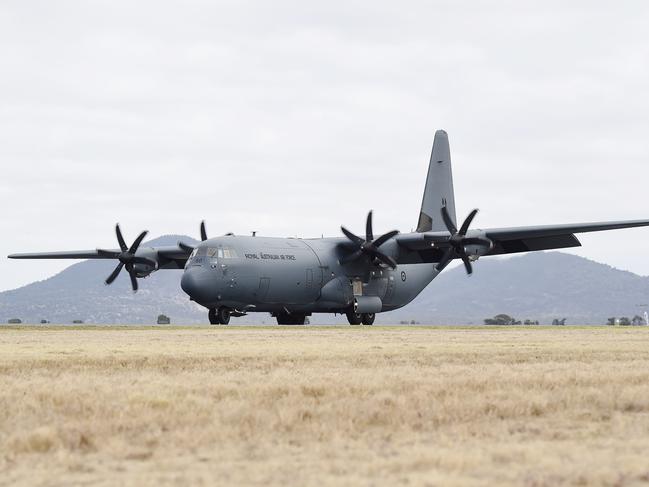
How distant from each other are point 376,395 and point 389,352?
385 inches

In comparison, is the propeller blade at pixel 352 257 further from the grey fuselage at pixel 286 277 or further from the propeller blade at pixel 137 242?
the propeller blade at pixel 137 242

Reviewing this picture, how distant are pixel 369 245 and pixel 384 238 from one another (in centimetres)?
99

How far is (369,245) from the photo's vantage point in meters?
50.4

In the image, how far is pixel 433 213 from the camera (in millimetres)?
61031

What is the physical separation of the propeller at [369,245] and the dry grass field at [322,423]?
1226 inches

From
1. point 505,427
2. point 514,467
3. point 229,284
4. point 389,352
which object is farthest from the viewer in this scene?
point 229,284

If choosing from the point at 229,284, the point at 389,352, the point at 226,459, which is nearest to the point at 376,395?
the point at 226,459

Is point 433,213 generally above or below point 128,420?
above

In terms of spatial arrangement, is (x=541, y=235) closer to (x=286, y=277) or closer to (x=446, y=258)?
(x=446, y=258)

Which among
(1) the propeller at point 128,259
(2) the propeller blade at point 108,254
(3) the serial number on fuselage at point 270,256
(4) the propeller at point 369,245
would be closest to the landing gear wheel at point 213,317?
(3) the serial number on fuselage at point 270,256

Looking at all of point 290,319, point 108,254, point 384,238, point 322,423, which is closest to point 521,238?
point 384,238

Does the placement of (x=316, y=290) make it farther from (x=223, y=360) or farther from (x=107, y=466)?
(x=107, y=466)

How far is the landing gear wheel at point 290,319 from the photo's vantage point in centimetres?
5328

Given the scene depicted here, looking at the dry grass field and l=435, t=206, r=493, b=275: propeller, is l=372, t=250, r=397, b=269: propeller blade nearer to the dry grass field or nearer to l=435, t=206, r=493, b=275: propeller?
l=435, t=206, r=493, b=275: propeller
